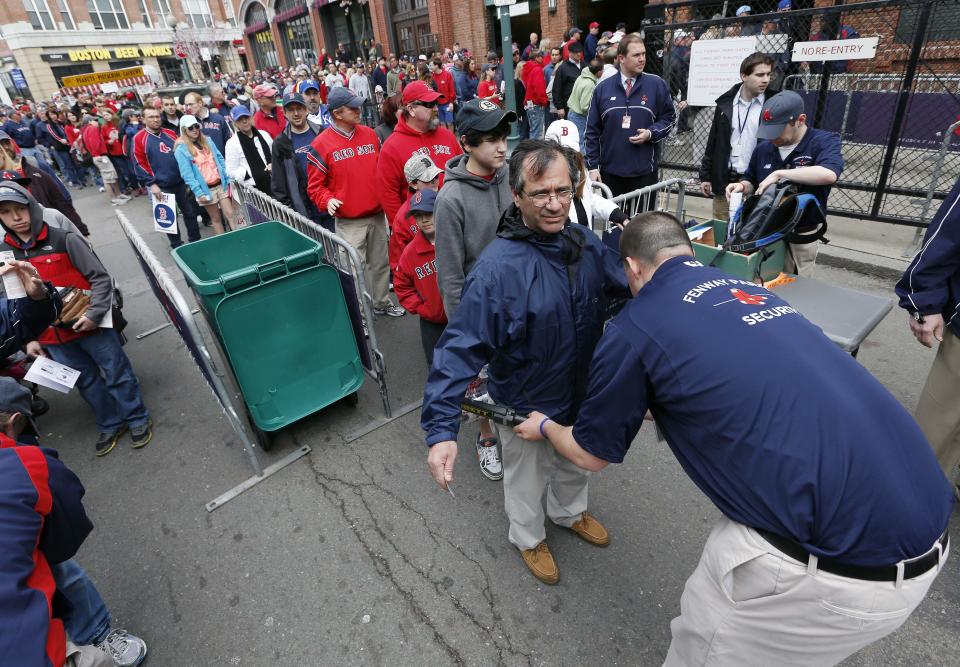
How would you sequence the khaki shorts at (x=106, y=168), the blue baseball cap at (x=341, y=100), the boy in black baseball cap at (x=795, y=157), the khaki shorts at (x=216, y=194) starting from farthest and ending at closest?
A: the khaki shorts at (x=106, y=168)
the khaki shorts at (x=216, y=194)
the blue baseball cap at (x=341, y=100)
the boy in black baseball cap at (x=795, y=157)

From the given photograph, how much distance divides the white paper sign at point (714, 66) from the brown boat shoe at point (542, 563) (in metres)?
5.88

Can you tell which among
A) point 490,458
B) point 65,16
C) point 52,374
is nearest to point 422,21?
point 52,374

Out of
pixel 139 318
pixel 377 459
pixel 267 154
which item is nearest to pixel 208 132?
pixel 267 154

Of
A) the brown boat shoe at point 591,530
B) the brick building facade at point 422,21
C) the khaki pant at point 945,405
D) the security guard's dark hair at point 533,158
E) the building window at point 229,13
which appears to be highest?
the building window at point 229,13

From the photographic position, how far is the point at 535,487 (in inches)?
99.6

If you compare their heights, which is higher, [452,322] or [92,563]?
[452,322]

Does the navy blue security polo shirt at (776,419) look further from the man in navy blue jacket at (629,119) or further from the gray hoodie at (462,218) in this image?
the man in navy blue jacket at (629,119)

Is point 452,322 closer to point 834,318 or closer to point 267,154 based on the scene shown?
point 834,318

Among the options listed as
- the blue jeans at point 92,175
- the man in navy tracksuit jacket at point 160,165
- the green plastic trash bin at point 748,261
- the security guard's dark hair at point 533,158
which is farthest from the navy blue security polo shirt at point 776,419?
the blue jeans at point 92,175

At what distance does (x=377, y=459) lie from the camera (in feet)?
11.9

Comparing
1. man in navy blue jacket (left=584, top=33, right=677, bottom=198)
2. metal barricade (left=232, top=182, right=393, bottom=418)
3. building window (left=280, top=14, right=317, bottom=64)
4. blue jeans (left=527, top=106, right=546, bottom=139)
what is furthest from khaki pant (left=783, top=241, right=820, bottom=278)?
building window (left=280, top=14, right=317, bottom=64)

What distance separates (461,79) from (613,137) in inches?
414

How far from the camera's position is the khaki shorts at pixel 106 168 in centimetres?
1179

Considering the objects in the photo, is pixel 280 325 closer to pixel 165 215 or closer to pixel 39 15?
pixel 165 215
